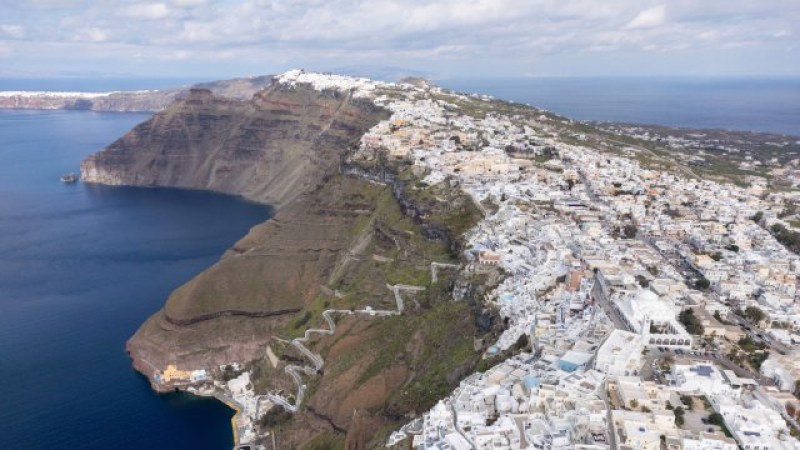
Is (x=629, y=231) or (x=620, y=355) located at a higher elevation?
(x=629, y=231)

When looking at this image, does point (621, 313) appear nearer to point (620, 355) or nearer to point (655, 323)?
point (655, 323)

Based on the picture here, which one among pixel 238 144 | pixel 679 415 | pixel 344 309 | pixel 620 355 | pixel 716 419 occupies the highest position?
pixel 238 144

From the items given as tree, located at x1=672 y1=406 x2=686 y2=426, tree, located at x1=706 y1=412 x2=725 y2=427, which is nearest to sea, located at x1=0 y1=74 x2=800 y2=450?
tree, located at x1=672 y1=406 x2=686 y2=426

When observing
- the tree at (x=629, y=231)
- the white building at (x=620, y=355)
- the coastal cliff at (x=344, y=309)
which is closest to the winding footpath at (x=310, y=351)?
the coastal cliff at (x=344, y=309)

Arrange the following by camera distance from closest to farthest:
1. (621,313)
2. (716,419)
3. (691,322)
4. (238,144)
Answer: (716,419) → (691,322) → (621,313) → (238,144)

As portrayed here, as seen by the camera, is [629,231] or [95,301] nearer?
[629,231]

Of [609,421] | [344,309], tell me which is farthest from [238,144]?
[609,421]

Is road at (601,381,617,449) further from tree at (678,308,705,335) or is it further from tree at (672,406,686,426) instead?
tree at (678,308,705,335)
